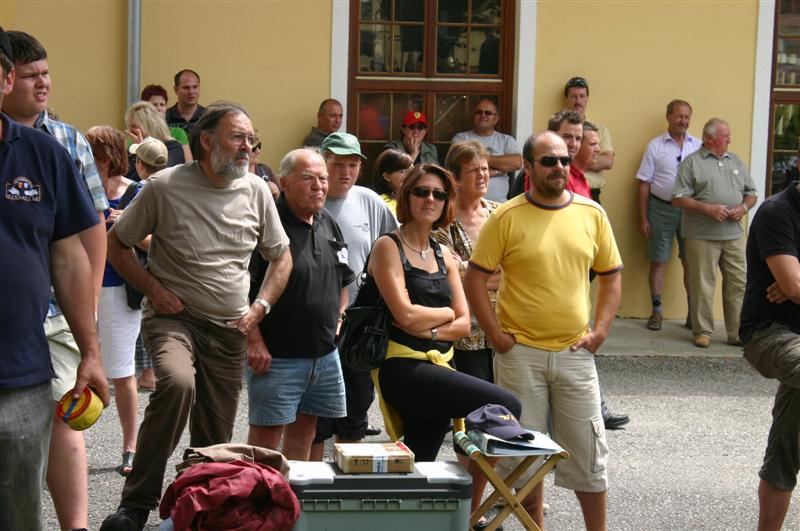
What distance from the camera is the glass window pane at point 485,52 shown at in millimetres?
11906

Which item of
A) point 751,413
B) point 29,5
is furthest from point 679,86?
point 29,5

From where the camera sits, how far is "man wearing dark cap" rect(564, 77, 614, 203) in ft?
37.4

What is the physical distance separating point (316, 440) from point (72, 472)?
177 centimetres

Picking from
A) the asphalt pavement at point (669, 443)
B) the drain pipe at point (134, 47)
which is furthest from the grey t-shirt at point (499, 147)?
the drain pipe at point (134, 47)

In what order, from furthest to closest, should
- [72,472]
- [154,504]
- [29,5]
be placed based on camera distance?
[29,5] < [154,504] < [72,472]

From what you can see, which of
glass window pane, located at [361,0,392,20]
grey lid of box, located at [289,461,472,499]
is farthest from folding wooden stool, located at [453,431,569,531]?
glass window pane, located at [361,0,392,20]

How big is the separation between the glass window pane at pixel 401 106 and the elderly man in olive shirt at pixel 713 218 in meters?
2.61

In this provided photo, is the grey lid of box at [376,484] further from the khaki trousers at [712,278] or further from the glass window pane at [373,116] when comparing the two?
the glass window pane at [373,116]

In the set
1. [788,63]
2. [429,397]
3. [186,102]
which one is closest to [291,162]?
[429,397]

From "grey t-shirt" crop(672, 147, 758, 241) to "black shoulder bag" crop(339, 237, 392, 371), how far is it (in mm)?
6547

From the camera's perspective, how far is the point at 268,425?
567 centimetres

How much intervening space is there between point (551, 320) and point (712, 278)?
6434 mm

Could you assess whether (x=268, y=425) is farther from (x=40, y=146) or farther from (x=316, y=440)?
(x=40, y=146)

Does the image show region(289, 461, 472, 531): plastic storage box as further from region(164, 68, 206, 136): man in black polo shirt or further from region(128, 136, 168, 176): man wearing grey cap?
region(164, 68, 206, 136): man in black polo shirt
